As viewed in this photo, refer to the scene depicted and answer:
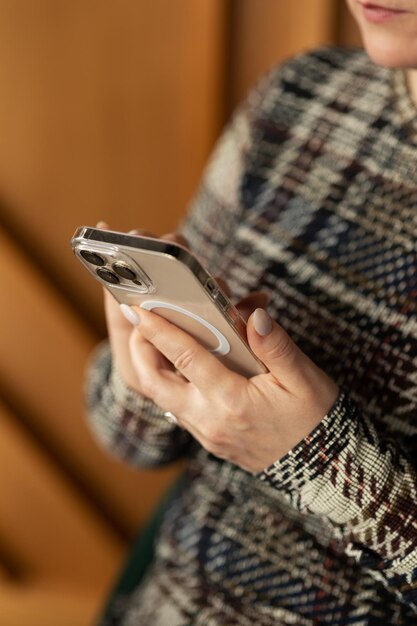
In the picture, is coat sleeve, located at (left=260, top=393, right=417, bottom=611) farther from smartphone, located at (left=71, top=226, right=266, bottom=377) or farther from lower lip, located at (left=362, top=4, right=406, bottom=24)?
lower lip, located at (left=362, top=4, right=406, bottom=24)

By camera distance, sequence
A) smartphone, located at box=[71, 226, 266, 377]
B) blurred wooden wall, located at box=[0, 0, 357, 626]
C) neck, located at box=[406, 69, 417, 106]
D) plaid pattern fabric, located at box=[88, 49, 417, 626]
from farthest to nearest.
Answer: blurred wooden wall, located at box=[0, 0, 357, 626] → neck, located at box=[406, 69, 417, 106] → plaid pattern fabric, located at box=[88, 49, 417, 626] → smartphone, located at box=[71, 226, 266, 377]

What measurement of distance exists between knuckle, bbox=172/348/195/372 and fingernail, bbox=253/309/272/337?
0.19 ft

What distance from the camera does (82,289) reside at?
1.27m

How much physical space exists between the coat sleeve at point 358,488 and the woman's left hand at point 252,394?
12mm

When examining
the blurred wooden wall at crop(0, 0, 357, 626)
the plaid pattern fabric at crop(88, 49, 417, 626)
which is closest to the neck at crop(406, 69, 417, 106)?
the plaid pattern fabric at crop(88, 49, 417, 626)

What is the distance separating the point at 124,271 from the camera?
0.50 metres

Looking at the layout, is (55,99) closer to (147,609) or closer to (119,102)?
(119,102)

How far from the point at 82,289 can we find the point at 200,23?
0.45 metres

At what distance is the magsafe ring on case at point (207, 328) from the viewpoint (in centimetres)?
53

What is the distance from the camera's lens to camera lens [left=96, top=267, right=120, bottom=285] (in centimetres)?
51

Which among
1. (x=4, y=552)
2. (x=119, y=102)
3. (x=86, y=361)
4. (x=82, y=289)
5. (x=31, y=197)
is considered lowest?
(x=4, y=552)

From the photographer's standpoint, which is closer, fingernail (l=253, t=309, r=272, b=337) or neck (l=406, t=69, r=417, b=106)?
fingernail (l=253, t=309, r=272, b=337)

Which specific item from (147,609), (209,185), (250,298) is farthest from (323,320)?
(147,609)

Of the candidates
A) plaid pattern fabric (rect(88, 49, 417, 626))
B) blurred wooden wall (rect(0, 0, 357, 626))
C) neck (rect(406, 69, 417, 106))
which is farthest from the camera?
blurred wooden wall (rect(0, 0, 357, 626))
